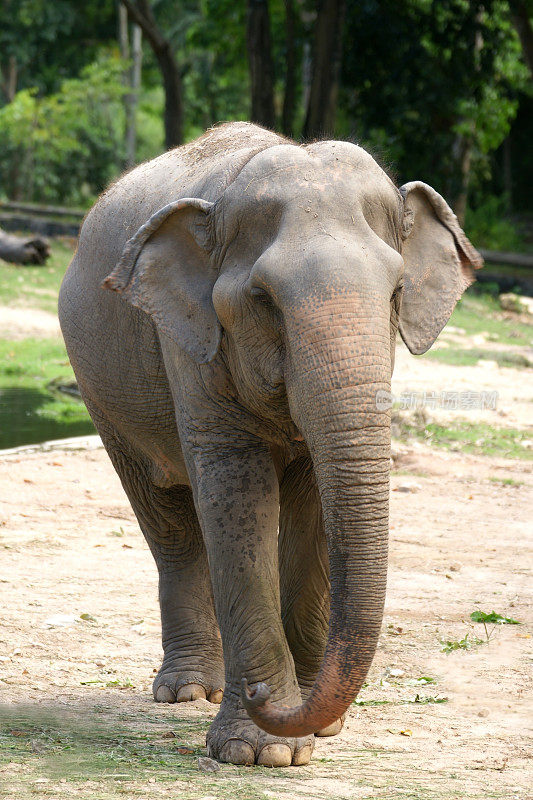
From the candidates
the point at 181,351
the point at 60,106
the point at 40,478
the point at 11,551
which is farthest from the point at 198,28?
the point at 181,351

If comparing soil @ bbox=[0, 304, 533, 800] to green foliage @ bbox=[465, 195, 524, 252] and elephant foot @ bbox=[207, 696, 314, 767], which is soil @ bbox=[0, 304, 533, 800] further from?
green foliage @ bbox=[465, 195, 524, 252]

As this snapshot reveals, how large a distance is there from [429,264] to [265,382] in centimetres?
95

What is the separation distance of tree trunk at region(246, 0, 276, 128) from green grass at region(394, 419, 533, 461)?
29.1ft

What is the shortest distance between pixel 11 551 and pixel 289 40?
16449 millimetres

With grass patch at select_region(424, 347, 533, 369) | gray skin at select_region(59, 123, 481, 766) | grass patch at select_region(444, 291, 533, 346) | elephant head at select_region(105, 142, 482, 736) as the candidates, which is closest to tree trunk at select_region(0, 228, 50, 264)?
grass patch at select_region(444, 291, 533, 346)

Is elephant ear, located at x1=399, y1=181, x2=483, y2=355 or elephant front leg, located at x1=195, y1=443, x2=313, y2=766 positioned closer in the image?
elephant front leg, located at x1=195, y1=443, x2=313, y2=766

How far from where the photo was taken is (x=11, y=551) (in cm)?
690

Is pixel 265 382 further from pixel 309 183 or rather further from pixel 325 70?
pixel 325 70

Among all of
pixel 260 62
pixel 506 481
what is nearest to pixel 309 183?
pixel 506 481

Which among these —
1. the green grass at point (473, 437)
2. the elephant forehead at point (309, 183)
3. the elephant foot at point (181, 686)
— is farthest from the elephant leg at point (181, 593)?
the green grass at point (473, 437)

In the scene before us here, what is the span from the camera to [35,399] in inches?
484

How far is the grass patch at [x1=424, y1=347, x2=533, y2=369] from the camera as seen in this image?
14320mm

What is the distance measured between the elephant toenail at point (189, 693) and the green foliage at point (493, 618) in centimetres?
164

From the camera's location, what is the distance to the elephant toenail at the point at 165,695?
491 centimetres
